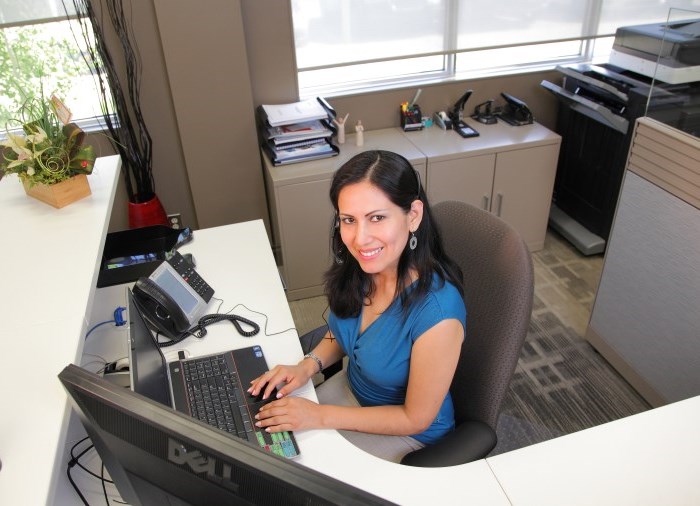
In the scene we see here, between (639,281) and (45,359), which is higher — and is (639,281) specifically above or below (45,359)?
below

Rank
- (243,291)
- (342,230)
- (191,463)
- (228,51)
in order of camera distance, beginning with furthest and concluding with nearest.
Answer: (228,51), (243,291), (342,230), (191,463)

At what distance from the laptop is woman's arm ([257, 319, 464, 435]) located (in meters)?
0.05

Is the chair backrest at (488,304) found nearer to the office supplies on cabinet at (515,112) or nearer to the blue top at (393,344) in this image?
the blue top at (393,344)

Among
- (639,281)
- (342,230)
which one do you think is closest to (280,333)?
(342,230)

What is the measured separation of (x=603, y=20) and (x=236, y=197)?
232 cm

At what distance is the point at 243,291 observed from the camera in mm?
1753

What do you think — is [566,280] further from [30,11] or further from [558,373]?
[30,11]

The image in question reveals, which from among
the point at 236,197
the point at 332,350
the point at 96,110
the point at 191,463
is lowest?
the point at 236,197

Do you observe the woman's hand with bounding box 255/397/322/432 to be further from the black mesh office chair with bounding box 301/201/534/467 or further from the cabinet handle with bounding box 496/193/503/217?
the cabinet handle with bounding box 496/193/503/217

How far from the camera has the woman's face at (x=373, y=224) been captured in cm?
127

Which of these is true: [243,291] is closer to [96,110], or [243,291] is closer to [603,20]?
[96,110]

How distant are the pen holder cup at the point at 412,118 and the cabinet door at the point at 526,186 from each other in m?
0.51

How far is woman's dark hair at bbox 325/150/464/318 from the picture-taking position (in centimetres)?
129

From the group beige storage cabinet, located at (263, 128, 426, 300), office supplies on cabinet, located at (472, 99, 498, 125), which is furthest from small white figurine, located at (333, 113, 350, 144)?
office supplies on cabinet, located at (472, 99, 498, 125)
